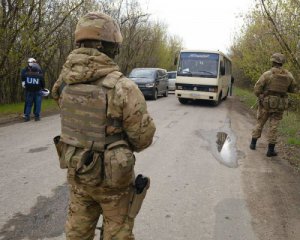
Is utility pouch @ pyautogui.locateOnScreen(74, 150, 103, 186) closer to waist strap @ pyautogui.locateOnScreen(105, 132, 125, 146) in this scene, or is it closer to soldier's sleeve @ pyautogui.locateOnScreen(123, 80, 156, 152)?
waist strap @ pyautogui.locateOnScreen(105, 132, 125, 146)

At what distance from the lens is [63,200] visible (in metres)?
4.50

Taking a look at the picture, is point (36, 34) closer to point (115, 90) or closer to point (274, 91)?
point (274, 91)

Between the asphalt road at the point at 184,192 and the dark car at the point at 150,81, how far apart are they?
1028cm

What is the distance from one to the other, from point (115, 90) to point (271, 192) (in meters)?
3.56

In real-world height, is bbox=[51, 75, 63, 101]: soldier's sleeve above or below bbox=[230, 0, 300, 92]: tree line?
below

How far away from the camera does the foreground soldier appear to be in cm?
235

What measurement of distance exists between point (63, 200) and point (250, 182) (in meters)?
2.75

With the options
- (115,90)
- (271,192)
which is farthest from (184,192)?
(115,90)

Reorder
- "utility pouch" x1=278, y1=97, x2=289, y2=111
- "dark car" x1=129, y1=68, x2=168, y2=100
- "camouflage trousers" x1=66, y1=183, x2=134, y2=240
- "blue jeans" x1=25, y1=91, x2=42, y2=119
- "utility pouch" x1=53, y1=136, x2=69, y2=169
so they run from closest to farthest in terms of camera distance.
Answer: "camouflage trousers" x1=66, y1=183, x2=134, y2=240 → "utility pouch" x1=53, y1=136, x2=69, y2=169 → "utility pouch" x1=278, y1=97, x2=289, y2=111 → "blue jeans" x1=25, y1=91, x2=42, y2=119 → "dark car" x1=129, y1=68, x2=168, y2=100

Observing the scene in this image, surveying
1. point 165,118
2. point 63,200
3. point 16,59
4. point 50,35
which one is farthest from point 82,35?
point 50,35

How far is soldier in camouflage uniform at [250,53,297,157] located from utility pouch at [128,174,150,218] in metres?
5.06

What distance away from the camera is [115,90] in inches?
91.8

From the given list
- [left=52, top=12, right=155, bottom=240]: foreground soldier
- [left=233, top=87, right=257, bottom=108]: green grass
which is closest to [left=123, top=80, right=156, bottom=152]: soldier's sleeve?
[left=52, top=12, right=155, bottom=240]: foreground soldier

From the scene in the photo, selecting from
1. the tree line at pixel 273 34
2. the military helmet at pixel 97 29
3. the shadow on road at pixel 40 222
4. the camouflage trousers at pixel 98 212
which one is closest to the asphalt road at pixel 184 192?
the shadow on road at pixel 40 222
